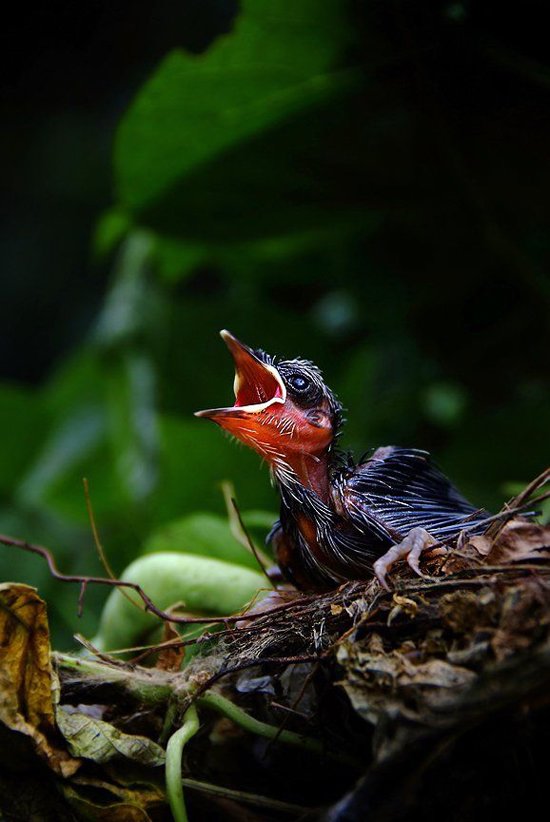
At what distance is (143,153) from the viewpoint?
1.40m

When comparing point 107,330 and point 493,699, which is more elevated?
point 493,699

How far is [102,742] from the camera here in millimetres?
679

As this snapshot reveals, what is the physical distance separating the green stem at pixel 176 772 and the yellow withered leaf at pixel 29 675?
0.24ft

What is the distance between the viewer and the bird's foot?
68cm

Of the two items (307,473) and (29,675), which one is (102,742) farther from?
(307,473)

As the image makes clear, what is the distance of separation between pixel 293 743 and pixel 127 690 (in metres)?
0.15

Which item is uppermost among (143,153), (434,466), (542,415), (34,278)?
(143,153)

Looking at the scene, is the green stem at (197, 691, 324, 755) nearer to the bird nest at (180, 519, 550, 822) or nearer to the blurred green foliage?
the bird nest at (180, 519, 550, 822)

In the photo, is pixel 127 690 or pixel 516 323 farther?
pixel 516 323

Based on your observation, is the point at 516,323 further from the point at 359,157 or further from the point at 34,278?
the point at 34,278

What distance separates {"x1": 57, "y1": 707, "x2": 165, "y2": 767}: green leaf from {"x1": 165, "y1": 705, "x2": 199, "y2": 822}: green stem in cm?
2

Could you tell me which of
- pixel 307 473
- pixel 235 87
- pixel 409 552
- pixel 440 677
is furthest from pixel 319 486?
pixel 235 87

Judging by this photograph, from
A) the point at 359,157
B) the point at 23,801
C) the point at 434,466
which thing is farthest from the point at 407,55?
the point at 23,801

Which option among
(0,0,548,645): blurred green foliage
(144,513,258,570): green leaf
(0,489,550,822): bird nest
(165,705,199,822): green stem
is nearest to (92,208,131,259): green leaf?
(0,0,548,645): blurred green foliage
